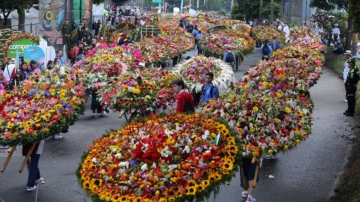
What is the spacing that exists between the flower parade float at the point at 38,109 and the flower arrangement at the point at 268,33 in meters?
25.9

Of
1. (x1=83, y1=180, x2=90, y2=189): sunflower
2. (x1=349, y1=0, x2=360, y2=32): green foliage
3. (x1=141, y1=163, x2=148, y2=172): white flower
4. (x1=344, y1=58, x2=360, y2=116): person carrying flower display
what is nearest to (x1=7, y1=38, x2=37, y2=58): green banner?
(x1=344, y1=58, x2=360, y2=116): person carrying flower display

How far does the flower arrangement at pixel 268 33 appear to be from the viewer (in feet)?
124

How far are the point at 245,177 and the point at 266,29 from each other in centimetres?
3061

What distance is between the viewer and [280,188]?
11320 millimetres

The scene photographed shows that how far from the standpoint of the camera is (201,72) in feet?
55.0

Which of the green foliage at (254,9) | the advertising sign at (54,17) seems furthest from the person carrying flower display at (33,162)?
the green foliage at (254,9)

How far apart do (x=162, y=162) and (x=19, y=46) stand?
615 inches

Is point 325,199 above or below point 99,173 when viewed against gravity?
below

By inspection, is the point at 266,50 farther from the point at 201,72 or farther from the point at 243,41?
the point at 201,72

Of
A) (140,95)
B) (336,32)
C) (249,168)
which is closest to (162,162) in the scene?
(249,168)

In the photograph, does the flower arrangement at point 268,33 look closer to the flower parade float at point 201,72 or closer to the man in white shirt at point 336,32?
the man in white shirt at point 336,32

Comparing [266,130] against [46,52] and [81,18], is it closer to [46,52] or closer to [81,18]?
[46,52]

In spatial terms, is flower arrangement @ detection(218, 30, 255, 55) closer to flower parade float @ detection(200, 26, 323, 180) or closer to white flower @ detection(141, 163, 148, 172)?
flower parade float @ detection(200, 26, 323, 180)

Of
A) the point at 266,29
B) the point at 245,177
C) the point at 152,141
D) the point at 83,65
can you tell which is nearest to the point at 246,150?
the point at 245,177
